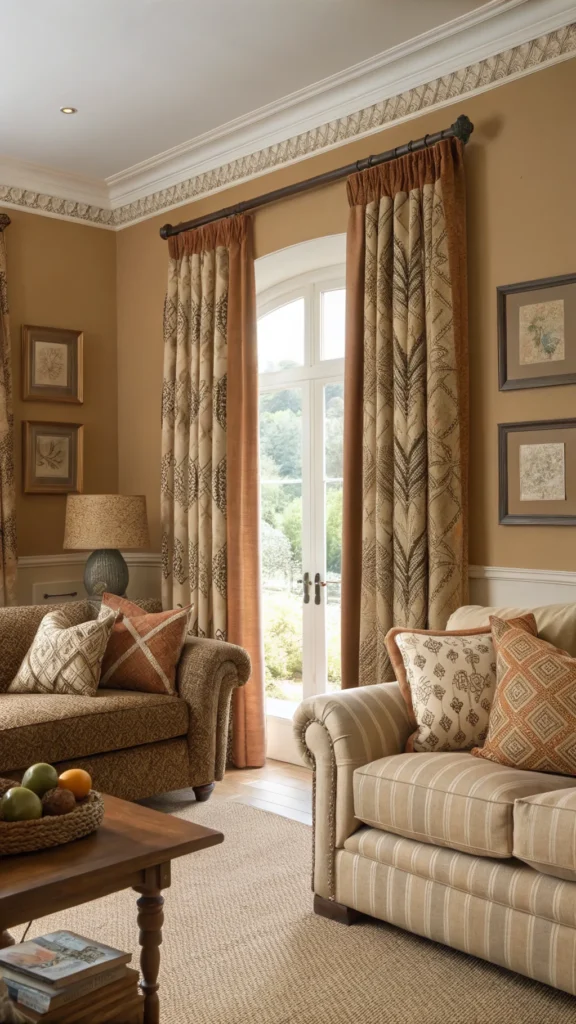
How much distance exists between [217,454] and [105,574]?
0.87 metres

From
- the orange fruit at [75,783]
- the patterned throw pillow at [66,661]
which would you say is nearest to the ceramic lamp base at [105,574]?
the patterned throw pillow at [66,661]

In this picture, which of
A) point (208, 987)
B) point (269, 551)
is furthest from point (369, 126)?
point (208, 987)

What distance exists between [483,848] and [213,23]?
3.16m

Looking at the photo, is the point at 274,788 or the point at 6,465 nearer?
the point at 274,788

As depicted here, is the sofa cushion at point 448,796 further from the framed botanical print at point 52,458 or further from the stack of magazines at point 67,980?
the framed botanical print at point 52,458

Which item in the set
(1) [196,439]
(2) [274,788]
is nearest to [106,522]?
(1) [196,439]

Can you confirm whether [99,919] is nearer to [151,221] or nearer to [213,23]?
[213,23]

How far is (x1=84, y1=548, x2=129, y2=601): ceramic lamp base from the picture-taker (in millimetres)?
5055

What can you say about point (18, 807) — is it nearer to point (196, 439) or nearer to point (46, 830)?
point (46, 830)

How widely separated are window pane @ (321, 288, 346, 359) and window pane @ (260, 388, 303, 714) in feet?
0.95

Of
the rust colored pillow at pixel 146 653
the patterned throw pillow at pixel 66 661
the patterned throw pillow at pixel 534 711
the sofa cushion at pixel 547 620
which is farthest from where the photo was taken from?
the rust colored pillow at pixel 146 653

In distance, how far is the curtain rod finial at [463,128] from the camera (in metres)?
3.84

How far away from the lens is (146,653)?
4211 mm

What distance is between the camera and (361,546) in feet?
13.9
